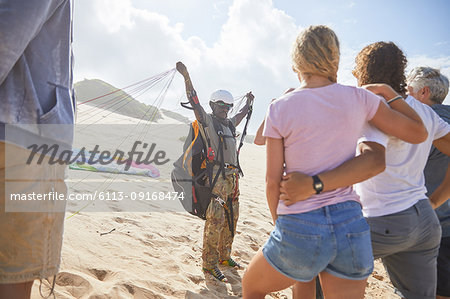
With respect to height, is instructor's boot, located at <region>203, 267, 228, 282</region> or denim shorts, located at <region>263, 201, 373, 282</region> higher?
denim shorts, located at <region>263, 201, 373, 282</region>

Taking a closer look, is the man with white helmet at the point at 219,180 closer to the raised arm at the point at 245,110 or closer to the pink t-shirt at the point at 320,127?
the raised arm at the point at 245,110

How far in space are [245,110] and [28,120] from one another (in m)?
4.07

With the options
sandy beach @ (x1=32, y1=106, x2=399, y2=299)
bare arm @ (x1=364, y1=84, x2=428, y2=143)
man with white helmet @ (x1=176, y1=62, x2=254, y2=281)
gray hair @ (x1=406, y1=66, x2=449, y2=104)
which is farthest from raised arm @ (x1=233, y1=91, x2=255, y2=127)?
bare arm @ (x1=364, y1=84, x2=428, y2=143)

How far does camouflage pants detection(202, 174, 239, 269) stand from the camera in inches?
148

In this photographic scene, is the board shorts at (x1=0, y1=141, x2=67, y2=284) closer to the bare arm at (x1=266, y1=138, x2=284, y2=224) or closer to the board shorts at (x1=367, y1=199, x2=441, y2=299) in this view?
the bare arm at (x1=266, y1=138, x2=284, y2=224)

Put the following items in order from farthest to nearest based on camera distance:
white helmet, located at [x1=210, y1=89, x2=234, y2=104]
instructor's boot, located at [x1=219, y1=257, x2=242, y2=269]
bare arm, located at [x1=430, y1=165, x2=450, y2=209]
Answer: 1. white helmet, located at [x1=210, y1=89, x2=234, y2=104]
2. instructor's boot, located at [x1=219, y1=257, x2=242, y2=269]
3. bare arm, located at [x1=430, y1=165, x2=450, y2=209]

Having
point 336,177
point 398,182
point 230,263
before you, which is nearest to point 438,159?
point 398,182

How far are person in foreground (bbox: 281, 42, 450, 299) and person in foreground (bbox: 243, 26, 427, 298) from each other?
387mm

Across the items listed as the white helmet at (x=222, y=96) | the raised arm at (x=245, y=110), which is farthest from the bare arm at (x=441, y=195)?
the raised arm at (x=245, y=110)

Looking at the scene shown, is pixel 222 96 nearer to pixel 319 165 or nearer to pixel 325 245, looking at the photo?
pixel 319 165

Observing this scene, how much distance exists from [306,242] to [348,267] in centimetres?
23

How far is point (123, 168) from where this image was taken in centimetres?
920

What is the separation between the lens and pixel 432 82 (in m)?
2.42

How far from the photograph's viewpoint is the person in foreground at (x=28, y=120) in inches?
47.4
